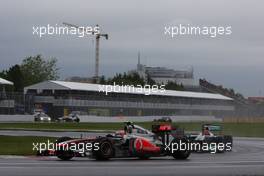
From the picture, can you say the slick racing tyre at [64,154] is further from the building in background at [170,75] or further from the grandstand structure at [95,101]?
the building in background at [170,75]

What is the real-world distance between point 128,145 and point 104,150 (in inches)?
52.2

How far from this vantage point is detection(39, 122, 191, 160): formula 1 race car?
23344 millimetres

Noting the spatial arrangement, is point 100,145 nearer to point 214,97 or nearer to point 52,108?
point 52,108

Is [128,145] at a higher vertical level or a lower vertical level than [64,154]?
higher

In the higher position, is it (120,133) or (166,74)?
(166,74)

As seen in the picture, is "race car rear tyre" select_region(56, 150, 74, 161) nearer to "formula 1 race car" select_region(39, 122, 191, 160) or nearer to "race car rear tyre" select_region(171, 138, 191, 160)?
"formula 1 race car" select_region(39, 122, 191, 160)

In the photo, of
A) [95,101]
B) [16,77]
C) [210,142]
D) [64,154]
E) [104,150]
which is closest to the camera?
[64,154]

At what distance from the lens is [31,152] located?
28.3 meters

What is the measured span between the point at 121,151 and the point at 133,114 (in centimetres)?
6339

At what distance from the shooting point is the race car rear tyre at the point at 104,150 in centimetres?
2333

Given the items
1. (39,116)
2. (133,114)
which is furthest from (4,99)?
(133,114)

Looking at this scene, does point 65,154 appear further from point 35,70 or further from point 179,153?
point 35,70

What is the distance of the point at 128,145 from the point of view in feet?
80.3

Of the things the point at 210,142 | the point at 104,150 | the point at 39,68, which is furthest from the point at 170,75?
the point at 104,150
